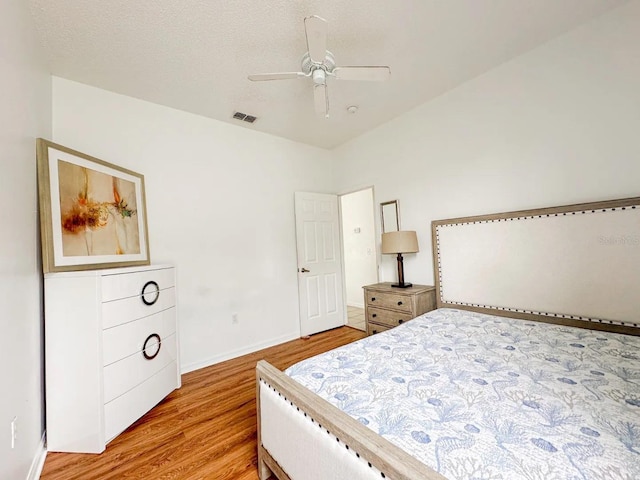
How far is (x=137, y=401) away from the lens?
1859mm

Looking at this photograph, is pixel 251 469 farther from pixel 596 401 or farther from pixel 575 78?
pixel 575 78

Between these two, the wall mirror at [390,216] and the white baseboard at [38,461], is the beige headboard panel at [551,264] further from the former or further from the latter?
the white baseboard at [38,461]

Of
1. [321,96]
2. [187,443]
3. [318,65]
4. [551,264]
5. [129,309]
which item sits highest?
[318,65]

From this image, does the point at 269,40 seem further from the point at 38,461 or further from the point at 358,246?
the point at 358,246

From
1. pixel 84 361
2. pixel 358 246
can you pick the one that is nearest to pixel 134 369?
pixel 84 361

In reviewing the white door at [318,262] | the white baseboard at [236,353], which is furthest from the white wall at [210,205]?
the white door at [318,262]

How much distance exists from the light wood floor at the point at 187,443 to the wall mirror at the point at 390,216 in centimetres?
226

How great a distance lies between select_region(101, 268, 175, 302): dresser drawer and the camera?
1.70 meters

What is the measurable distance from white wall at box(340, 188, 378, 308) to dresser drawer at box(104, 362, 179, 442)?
10.4ft

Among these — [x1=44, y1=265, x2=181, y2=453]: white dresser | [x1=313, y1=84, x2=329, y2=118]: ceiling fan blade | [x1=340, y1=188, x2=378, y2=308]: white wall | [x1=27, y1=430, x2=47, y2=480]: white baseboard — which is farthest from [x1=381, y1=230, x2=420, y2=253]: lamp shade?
[x1=27, y1=430, x2=47, y2=480]: white baseboard

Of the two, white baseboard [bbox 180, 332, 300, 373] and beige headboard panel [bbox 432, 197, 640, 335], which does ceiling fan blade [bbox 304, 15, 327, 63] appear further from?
white baseboard [bbox 180, 332, 300, 373]

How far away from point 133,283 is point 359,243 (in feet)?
12.7

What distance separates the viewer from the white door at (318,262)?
11.6 ft

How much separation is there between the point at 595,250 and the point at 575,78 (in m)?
1.26
